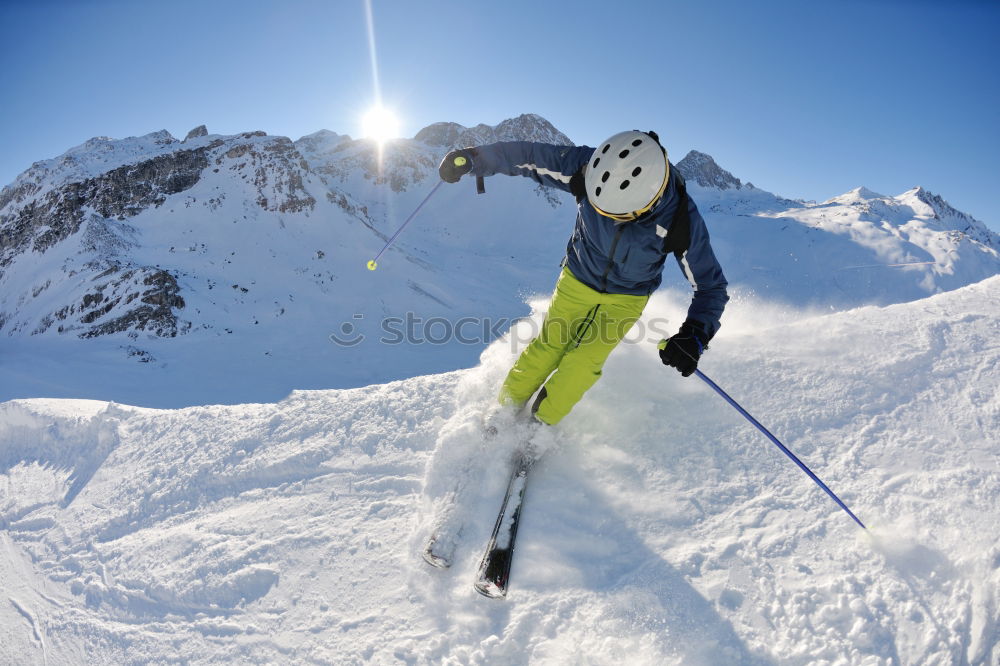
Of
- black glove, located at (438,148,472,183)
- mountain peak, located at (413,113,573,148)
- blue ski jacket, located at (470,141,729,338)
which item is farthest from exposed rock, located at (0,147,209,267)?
mountain peak, located at (413,113,573,148)

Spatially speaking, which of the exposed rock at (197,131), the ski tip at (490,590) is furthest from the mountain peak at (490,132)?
the ski tip at (490,590)

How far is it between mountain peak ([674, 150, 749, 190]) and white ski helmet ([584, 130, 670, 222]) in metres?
134

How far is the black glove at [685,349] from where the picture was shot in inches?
121

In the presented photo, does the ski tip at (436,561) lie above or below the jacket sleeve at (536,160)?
below

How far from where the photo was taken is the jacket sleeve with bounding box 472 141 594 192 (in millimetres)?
3996

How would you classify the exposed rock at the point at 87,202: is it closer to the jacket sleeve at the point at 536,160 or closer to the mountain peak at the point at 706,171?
the jacket sleeve at the point at 536,160

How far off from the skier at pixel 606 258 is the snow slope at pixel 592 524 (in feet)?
2.11

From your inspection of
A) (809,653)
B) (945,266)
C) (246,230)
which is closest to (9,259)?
(246,230)

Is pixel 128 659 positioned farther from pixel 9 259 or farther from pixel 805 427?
pixel 9 259

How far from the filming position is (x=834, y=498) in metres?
2.62

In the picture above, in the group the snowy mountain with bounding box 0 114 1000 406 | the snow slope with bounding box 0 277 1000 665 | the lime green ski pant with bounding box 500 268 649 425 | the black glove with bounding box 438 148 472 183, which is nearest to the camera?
the snow slope with bounding box 0 277 1000 665

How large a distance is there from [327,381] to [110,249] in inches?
507

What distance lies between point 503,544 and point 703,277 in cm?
248

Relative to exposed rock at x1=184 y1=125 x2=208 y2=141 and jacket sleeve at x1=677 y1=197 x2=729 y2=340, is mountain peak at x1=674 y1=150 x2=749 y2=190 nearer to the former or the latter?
exposed rock at x1=184 y1=125 x2=208 y2=141
